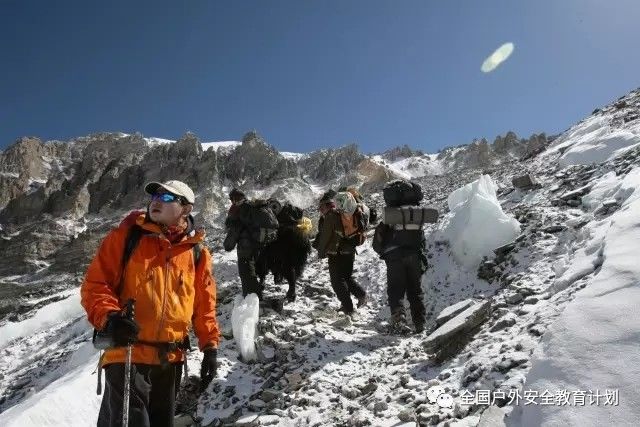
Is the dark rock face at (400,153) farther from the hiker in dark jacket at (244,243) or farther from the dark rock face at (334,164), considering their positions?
the hiker in dark jacket at (244,243)

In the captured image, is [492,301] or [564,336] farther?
[492,301]

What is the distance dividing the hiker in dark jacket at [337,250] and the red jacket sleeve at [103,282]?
14.5 feet

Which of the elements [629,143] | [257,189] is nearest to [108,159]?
[257,189]

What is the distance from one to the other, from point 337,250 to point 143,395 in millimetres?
4660

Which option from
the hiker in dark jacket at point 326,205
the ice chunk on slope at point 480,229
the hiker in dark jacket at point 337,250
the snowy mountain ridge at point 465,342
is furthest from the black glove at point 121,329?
the ice chunk on slope at point 480,229

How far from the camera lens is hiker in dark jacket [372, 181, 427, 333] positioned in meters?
6.74

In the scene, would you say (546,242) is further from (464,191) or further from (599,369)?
(599,369)

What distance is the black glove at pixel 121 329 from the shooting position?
3041 mm

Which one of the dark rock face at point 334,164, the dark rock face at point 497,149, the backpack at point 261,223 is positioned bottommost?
the backpack at point 261,223

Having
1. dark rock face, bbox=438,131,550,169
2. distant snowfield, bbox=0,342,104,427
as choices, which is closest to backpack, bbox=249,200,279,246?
distant snowfield, bbox=0,342,104,427

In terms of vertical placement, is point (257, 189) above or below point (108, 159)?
below

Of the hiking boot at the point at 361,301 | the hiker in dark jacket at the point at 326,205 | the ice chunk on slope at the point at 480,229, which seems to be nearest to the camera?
the hiker in dark jacket at the point at 326,205

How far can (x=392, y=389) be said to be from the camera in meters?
4.80

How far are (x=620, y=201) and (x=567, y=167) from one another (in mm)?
5777
